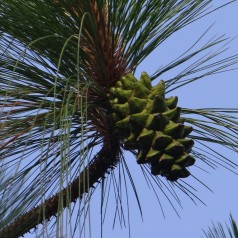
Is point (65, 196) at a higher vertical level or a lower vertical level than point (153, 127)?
lower

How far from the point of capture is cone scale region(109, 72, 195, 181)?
1422 mm

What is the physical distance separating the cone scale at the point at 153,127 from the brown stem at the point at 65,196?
118mm

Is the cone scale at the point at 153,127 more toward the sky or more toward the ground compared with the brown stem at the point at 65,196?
more toward the sky

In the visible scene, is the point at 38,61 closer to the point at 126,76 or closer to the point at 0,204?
the point at 126,76

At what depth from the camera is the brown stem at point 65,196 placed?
142 centimetres

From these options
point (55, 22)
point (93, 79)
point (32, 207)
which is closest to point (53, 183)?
point (32, 207)

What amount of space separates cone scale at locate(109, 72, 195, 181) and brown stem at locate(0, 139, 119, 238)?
12 cm

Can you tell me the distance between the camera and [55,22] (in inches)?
59.6

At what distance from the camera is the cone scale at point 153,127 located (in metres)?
1.42

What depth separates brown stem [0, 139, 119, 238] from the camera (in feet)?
4.64

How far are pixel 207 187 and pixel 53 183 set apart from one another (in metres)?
0.41

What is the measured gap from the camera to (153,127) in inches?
56.4

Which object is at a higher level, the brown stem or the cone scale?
the cone scale

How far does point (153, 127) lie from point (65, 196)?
26cm
